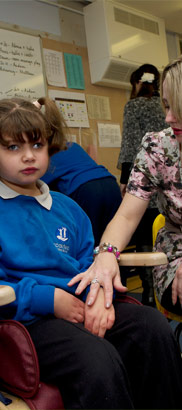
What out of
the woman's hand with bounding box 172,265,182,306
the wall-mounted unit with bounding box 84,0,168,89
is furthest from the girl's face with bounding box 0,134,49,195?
the wall-mounted unit with bounding box 84,0,168,89

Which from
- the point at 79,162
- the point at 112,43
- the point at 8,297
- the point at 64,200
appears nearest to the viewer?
the point at 8,297

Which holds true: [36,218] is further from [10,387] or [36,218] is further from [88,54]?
[88,54]

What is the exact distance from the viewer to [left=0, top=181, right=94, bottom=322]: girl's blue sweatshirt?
3.54ft

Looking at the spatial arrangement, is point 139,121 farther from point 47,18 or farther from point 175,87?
point 175,87

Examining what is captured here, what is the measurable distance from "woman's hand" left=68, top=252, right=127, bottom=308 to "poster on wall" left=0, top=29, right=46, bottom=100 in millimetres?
2298

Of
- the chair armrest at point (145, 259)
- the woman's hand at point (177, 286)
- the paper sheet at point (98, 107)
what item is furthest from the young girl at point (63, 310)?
the paper sheet at point (98, 107)

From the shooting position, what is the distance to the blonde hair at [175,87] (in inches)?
51.4

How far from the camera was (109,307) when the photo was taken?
1.12 metres

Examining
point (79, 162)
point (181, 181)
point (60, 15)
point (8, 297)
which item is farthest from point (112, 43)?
point (8, 297)

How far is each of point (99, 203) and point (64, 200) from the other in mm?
973

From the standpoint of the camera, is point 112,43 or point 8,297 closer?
point 8,297

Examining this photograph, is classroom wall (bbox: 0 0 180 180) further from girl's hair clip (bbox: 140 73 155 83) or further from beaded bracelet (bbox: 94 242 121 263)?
beaded bracelet (bbox: 94 242 121 263)

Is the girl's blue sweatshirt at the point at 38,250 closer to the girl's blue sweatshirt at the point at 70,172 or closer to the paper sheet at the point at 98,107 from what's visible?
the girl's blue sweatshirt at the point at 70,172

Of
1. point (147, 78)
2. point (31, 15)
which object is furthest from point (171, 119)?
point (31, 15)
